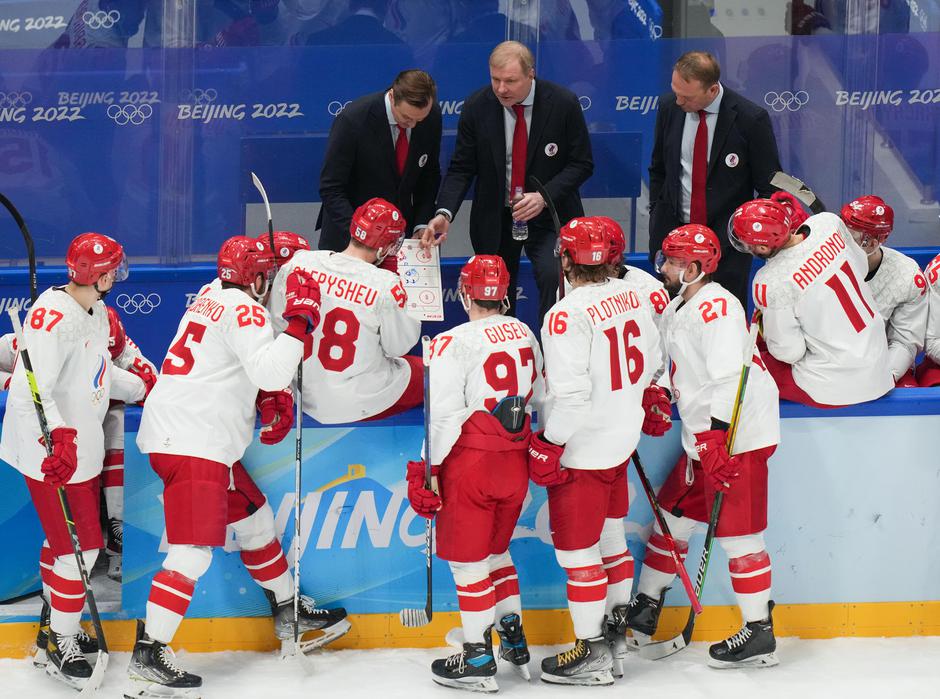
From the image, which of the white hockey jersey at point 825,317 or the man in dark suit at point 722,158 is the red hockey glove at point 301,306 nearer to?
the white hockey jersey at point 825,317

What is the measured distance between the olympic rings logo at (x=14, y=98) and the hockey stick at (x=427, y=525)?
3024mm

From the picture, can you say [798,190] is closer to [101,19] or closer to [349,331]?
[349,331]

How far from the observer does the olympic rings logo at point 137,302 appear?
6.11m

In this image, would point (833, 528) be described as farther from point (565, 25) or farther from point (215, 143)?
point (215, 143)

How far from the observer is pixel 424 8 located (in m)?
6.27

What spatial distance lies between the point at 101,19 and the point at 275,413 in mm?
2963

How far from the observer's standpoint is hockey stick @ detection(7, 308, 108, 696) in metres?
3.97

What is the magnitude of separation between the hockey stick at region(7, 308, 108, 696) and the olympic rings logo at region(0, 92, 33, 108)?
254 centimetres

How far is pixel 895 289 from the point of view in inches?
200

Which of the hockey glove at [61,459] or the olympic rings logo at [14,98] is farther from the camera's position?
the olympic rings logo at [14,98]

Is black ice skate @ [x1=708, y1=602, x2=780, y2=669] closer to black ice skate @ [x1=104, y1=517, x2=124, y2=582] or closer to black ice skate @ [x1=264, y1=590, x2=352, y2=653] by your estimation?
black ice skate @ [x1=264, y1=590, x2=352, y2=653]

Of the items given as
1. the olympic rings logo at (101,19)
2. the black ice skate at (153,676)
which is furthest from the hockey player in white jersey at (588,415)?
the olympic rings logo at (101,19)

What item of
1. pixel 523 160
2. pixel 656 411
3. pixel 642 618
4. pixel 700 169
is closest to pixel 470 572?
pixel 642 618

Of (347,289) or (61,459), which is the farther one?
(347,289)
